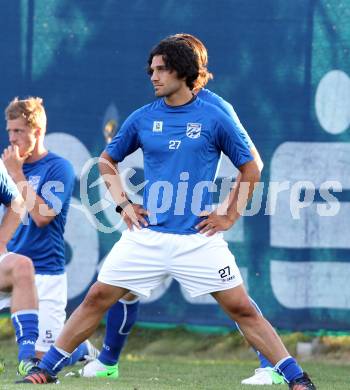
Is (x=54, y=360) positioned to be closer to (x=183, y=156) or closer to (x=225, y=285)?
(x=225, y=285)

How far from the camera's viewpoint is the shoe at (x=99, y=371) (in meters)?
7.57

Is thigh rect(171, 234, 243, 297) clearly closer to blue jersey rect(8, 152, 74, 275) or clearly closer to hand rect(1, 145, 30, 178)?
blue jersey rect(8, 152, 74, 275)

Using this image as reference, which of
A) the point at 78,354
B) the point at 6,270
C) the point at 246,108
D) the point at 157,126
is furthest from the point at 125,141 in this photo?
the point at 246,108

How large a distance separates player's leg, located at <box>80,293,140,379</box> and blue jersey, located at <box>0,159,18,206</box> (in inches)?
43.5

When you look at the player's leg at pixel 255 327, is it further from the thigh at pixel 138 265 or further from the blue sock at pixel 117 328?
the blue sock at pixel 117 328

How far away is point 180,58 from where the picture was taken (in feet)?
20.9

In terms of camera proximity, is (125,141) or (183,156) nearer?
(183,156)

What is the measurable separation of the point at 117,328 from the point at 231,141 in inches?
73.6

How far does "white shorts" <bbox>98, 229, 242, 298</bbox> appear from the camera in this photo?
20.1 feet

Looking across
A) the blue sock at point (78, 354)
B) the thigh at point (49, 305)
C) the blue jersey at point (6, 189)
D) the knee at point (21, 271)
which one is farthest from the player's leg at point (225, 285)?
the blue sock at point (78, 354)

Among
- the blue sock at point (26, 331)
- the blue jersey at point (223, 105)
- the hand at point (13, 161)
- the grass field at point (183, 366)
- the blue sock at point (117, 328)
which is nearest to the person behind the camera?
the blue jersey at point (223, 105)

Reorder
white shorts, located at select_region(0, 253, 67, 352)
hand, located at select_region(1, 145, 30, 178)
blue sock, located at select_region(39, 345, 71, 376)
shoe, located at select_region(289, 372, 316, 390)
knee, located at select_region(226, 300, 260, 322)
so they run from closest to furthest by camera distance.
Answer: shoe, located at select_region(289, 372, 316, 390), knee, located at select_region(226, 300, 260, 322), blue sock, located at select_region(39, 345, 71, 376), hand, located at select_region(1, 145, 30, 178), white shorts, located at select_region(0, 253, 67, 352)

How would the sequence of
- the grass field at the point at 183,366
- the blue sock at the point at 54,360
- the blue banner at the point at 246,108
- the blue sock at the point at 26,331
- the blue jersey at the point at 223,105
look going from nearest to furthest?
the blue sock at the point at 54,360 < the blue jersey at the point at 223,105 < the blue sock at the point at 26,331 < the grass field at the point at 183,366 < the blue banner at the point at 246,108

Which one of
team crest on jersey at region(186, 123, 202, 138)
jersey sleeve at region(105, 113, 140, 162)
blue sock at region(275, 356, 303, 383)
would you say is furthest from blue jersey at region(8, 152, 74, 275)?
blue sock at region(275, 356, 303, 383)
